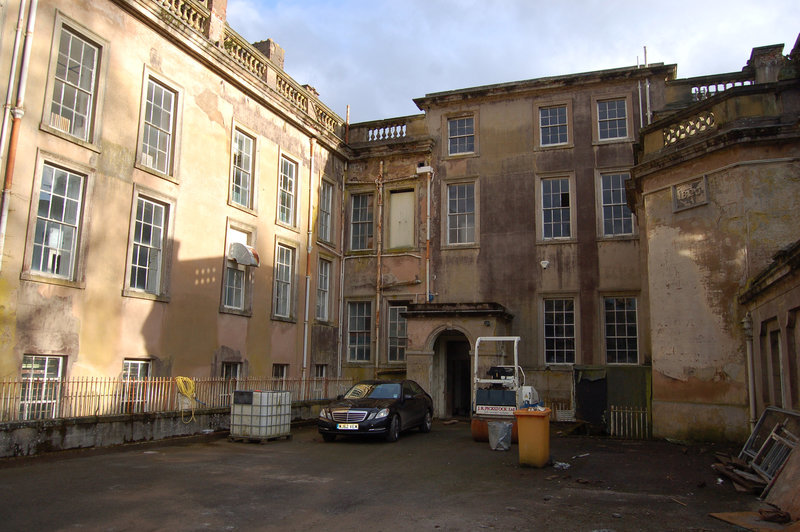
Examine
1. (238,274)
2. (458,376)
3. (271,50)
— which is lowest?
(458,376)

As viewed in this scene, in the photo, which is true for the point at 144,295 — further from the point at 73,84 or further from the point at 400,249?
the point at 400,249

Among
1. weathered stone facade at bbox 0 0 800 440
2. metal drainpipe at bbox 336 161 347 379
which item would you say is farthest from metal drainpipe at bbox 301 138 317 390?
metal drainpipe at bbox 336 161 347 379

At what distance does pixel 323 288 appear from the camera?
23.9 m

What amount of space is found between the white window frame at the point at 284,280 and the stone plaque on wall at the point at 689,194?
1234cm

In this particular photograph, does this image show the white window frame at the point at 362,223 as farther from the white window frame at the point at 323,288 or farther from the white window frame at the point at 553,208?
the white window frame at the point at 553,208

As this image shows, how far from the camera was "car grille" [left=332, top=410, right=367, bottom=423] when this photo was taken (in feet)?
47.4

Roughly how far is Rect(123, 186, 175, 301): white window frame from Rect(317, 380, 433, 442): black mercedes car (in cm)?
538

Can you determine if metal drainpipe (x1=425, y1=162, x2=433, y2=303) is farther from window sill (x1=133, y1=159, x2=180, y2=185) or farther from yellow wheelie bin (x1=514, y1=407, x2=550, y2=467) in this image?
yellow wheelie bin (x1=514, y1=407, x2=550, y2=467)

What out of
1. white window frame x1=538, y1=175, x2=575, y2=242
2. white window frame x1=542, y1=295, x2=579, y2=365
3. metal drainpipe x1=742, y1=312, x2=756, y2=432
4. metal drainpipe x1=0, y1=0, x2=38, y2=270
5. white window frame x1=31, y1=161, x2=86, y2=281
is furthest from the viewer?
white window frame x1=538, y1=175, x2=575, y2=242

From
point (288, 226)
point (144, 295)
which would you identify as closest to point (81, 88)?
point (144, 295)

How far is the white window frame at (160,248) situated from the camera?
15.3 meters

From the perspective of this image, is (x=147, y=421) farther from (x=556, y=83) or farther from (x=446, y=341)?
(x=556, y=83)

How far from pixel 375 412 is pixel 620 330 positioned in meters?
10.4

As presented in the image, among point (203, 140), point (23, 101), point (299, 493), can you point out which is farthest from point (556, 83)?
point (299, 493)
